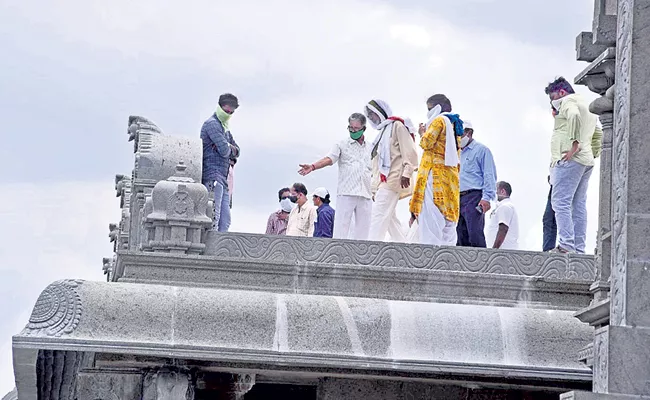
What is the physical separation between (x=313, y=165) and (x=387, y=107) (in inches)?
39.4

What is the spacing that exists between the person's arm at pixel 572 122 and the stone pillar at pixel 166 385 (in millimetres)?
5114

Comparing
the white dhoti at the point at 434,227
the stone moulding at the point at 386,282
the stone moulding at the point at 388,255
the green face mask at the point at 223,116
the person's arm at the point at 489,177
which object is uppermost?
the green face mask at the point at 223,116

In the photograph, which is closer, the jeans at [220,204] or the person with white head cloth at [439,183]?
the person with white head cloth at [439,183]

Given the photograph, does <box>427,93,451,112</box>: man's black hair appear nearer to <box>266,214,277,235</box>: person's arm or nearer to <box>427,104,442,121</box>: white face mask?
<box>427,104,442,121</box>: white face mask

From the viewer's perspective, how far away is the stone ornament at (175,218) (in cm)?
1723

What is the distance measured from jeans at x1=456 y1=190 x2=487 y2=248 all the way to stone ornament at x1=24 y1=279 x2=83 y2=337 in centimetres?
516

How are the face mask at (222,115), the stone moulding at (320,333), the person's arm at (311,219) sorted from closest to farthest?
the stone moulding at (320,333) < the face mask at (222,115) < the person's arm at (311,219)

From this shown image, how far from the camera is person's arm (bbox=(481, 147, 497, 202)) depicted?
779 inches

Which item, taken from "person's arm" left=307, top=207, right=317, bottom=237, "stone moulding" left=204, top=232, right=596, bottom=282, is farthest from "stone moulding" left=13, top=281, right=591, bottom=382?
"person's arm" left=307, top=207, right=317, bottom=237

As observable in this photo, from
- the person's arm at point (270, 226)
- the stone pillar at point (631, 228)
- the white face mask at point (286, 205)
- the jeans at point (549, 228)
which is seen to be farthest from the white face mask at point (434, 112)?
the stone pillar at point (631, 228)

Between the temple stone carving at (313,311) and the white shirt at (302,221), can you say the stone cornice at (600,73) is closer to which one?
the temple stone carving at (313,311)

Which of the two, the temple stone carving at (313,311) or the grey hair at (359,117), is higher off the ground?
the grey hair at (359,117)

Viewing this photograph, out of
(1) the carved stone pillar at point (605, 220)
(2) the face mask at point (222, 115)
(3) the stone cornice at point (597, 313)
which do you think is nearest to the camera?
(3) the stone cornice at point (597, 313)

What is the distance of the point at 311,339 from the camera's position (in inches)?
623
